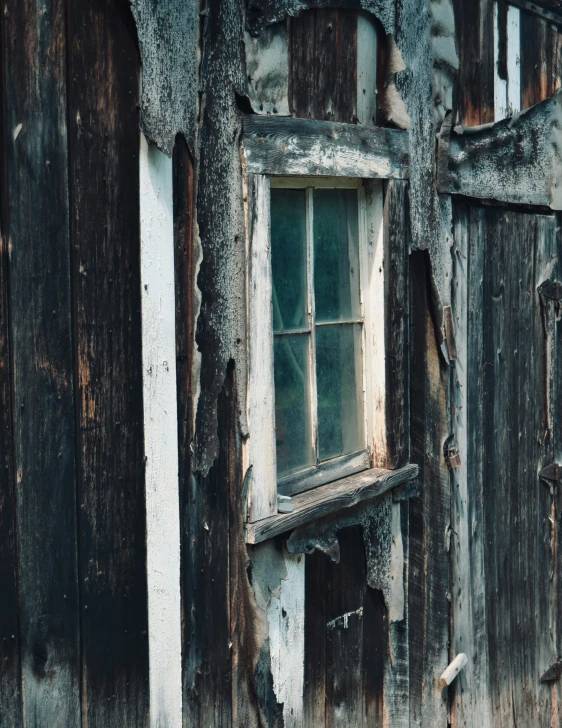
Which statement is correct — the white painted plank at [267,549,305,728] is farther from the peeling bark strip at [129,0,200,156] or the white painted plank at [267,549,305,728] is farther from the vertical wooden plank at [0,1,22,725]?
the peeling bark strip at [129,0,200,156]

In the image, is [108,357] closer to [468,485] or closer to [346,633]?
[346,633]

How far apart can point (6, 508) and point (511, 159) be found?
289 cm

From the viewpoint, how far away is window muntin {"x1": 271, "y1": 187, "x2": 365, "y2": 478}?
321cm

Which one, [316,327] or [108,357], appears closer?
[108,357]

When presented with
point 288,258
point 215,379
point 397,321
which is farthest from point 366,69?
point 215,379

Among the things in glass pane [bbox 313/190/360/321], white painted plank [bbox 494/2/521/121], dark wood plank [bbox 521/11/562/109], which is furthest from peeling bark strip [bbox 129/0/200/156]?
dark wood plank [bbox 521/11/562/109]

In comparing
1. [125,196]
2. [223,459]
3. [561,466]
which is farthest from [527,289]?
[125,196]

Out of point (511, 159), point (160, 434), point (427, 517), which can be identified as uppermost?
point (511, 159)

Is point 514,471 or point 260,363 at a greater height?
point 260,363

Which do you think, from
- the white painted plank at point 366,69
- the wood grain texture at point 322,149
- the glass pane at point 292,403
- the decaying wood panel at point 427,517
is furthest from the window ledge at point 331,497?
the white painted plank at point 366,69

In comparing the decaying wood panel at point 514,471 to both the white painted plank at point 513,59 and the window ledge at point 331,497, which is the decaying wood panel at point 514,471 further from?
the window ledge at point 331,497

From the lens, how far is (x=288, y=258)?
3.24m

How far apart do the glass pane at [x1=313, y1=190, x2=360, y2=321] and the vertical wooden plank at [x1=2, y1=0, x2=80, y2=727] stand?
47.2 inches

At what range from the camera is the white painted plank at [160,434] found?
259 cm
